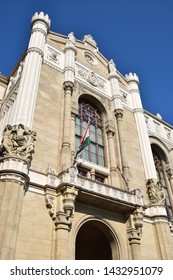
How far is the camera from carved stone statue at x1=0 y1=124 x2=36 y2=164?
12.8 meters

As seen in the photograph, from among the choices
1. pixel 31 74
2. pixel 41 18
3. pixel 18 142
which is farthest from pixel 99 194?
pixel 41 18

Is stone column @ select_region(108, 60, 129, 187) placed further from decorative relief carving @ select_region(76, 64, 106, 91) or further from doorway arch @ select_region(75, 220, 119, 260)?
doorway arch @ select_region(75, 220, 119, 260)

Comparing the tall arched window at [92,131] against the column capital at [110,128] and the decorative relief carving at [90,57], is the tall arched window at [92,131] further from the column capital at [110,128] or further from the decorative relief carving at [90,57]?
the decorative relief carving at [90,57]

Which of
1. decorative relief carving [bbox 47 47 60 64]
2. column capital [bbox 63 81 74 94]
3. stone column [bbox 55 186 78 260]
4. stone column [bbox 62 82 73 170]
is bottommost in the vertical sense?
stone column [bbox 55 186 78 260]

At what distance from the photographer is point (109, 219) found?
15.2 metres

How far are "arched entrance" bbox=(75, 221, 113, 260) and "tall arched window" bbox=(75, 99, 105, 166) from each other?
4.88 meters

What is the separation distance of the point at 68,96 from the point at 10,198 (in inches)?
381

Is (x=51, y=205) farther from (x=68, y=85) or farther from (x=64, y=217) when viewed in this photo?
(x=68, y=85)

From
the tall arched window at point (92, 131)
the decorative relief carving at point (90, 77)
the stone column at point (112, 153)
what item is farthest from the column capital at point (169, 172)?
the decorative relief carving at point (90, 77)

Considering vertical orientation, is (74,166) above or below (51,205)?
above

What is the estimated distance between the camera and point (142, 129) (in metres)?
23.0

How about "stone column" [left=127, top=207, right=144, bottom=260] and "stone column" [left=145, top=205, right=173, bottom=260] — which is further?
"stone column" [left=145, top=205, right=173, bottom=260]

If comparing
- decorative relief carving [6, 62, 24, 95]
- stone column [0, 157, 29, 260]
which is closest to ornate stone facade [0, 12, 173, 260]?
stone column [0, 157, 29, 260]

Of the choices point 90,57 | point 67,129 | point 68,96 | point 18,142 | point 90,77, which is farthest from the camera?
point 90,57
